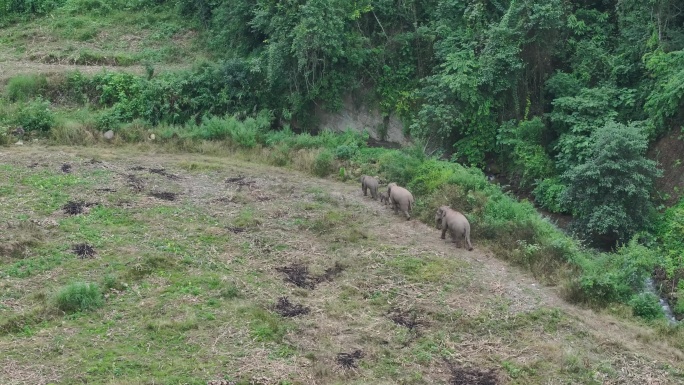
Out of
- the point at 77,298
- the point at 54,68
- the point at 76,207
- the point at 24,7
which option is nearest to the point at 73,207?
the point at 76,207

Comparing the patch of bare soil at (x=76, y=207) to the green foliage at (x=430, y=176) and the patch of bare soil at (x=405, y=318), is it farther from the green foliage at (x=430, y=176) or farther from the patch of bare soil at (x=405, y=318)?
the green foliage at (x=430, y=176)

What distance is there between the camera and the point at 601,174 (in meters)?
18.4

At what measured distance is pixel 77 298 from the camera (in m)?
12.6

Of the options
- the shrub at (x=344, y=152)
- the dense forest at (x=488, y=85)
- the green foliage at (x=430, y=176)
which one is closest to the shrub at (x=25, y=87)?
the dense forest at (x=488, y=85)

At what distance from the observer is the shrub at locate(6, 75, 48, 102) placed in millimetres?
24609

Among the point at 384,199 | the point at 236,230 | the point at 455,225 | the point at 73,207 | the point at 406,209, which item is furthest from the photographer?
the point at 384,199

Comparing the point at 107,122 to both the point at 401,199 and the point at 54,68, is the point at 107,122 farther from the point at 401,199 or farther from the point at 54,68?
the point at 401,199

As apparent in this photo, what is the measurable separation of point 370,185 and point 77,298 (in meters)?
8.98

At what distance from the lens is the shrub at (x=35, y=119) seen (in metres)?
23.0

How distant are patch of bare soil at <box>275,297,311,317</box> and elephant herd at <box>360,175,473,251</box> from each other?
15.8 feet

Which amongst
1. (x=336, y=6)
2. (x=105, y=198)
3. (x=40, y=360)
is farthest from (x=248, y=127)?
(x=40, y=360)

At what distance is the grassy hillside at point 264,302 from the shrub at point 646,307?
0.64 meters

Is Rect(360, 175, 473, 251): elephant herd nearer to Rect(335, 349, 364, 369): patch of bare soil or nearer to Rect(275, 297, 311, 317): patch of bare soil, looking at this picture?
Rect(275, 297, 311, 317): patch of bare soil

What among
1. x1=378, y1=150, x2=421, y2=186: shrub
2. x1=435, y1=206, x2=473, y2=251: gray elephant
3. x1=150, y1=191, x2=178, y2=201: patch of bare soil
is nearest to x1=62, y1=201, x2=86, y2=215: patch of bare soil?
x1=150, y1=191, x2=178, y2=201: patch of bare soil
